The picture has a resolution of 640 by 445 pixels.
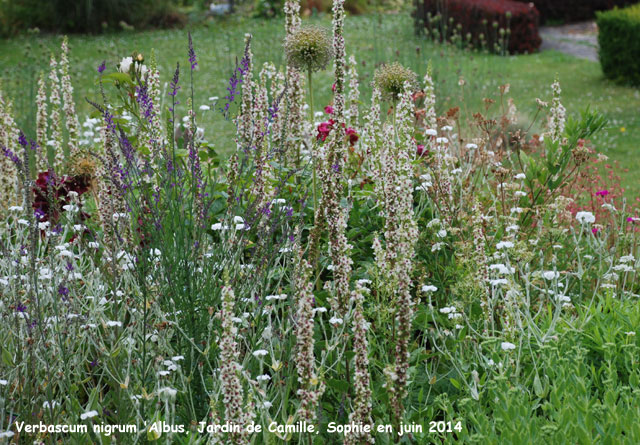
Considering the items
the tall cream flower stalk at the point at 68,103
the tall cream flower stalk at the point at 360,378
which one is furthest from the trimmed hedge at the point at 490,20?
the tall cream flower stalk at the point at 360,378

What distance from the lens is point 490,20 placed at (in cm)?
1456

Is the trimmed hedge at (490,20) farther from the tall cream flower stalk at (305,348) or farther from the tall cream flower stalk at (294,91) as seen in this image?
the tall cream flower stalk at (305,348)

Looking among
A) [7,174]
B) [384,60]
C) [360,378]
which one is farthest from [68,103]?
[384,60]

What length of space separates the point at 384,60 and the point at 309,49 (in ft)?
18.0

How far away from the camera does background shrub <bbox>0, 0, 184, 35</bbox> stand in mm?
18062

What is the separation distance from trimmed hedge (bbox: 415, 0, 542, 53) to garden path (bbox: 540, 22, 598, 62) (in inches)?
28.3

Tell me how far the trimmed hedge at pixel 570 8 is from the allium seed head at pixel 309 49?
54.3 feet

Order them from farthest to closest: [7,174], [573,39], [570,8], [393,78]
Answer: [570,8] → [573,39] → [7,174] → [393,78]

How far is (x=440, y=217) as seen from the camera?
421 centimetres

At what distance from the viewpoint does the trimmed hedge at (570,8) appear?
62.2 ft

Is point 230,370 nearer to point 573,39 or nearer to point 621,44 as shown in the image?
point 621,44

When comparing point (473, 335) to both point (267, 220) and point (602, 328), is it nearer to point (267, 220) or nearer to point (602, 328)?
point (602, 328)

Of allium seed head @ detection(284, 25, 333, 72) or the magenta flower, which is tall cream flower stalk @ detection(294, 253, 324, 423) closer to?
allium seed head @ detection(284, 25, 333, 72)

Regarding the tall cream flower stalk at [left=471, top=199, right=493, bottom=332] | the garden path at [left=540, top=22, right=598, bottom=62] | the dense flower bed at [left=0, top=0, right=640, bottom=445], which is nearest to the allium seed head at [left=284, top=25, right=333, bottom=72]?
the dense flower bed at [left=0, top=0, right=640, bottom=445]
